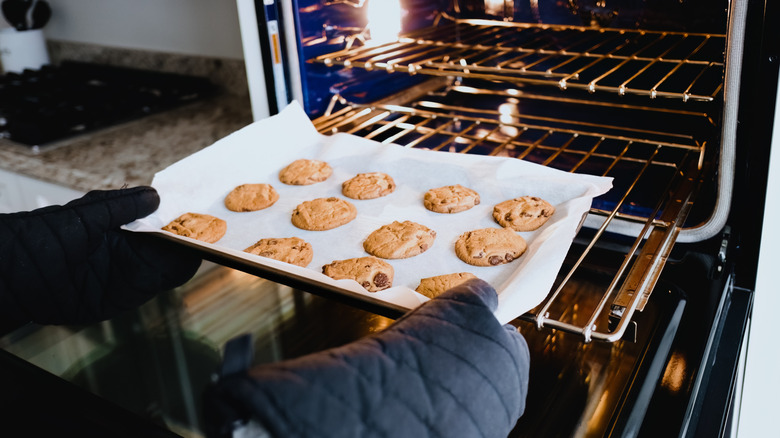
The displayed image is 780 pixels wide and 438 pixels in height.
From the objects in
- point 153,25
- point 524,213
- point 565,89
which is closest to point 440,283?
point 524,213

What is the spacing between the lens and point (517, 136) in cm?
127

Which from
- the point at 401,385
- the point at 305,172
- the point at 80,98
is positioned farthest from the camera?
the point at 80,98

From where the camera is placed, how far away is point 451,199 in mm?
1069

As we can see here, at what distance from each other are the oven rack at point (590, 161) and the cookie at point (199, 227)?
365 mm

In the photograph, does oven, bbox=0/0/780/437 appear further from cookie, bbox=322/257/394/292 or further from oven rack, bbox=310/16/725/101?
cookie, bbox=322/257/394/292

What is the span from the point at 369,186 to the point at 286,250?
23 cm

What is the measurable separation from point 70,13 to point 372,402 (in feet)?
8.62

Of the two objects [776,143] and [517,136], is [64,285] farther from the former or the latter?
[776,143]

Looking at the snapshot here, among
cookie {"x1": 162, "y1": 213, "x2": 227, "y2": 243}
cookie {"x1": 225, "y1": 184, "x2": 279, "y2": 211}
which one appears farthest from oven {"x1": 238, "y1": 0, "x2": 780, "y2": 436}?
cookie {"x1": 162, "y1": 213, "x2": 227, "y2": 243}

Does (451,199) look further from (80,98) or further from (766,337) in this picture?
(80,98)

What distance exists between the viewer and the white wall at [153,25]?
2.10 meters

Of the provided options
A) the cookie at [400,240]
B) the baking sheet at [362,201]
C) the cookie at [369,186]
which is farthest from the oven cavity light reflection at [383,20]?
the cookie at [400,240]

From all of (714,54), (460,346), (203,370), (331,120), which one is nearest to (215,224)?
(203,370)

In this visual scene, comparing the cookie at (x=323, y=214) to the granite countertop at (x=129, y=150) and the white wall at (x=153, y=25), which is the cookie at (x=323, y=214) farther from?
the white wall at (x=153, y=25)
